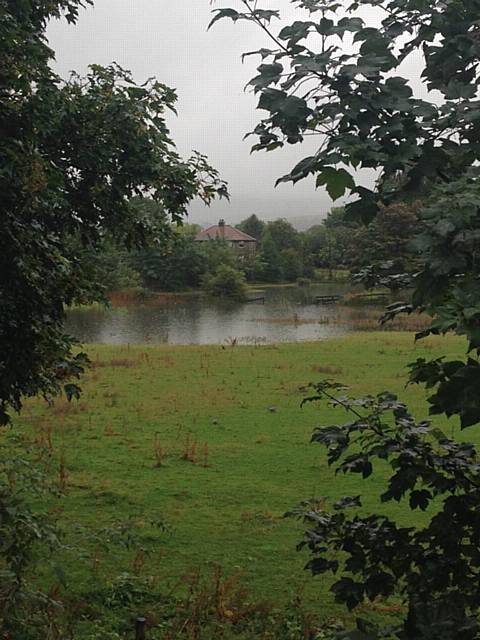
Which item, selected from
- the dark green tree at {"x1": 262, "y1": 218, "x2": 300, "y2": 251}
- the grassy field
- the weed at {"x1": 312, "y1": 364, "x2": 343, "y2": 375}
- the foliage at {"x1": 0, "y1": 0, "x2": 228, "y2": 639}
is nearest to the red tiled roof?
the dark green tree at {"x1": 262, "y1": 218, "x2": 300, "y2": 251}

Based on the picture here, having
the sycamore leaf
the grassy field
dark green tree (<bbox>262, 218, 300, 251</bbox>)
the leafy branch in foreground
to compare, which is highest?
dark green tree (<bbox>262, 218, 300, 251</bbox>)

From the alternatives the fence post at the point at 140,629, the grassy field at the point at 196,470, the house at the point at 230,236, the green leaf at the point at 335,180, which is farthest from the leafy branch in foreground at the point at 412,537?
the house at the point at 230,236

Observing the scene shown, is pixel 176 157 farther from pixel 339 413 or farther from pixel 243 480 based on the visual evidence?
pixel 339 413

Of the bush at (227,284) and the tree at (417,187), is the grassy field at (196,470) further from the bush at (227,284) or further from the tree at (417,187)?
the bush at (227,284)

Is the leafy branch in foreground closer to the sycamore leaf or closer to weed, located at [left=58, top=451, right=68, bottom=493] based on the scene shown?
the sycamore leaf

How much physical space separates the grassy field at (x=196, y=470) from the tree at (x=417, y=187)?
161cm

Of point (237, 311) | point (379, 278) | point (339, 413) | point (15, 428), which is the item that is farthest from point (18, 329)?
point (237, 311)

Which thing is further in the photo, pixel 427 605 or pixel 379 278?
pixel 379 278

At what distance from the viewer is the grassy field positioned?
504 centimetres

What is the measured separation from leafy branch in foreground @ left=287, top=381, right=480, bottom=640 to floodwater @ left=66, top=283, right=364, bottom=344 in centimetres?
1883

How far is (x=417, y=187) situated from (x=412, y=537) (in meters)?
1.29

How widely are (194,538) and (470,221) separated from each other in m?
4.80

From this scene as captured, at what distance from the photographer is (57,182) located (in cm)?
294

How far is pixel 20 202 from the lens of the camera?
10.0 ft
